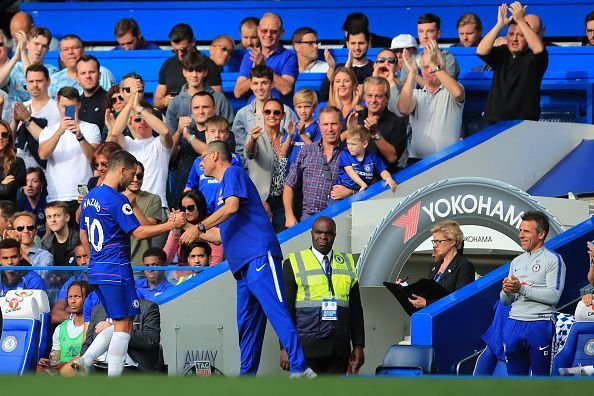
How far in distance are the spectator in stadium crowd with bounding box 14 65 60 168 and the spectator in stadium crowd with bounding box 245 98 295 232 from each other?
2472 mm

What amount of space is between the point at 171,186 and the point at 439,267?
12.1 feet

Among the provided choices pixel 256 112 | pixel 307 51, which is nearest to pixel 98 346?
pixel 256 112

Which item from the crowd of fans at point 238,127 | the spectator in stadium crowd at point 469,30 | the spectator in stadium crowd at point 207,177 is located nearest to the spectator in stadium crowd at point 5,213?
the crowd of fans at point 238,127

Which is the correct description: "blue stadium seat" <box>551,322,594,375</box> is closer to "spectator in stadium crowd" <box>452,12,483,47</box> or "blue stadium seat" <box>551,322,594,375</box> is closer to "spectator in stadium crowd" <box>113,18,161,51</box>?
"spectator in stadium crowd" <box>452,12,483,47</box>

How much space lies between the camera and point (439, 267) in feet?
33.0

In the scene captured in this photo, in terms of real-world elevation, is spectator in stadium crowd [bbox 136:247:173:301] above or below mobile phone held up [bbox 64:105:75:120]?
below

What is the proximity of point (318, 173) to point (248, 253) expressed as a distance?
8.19 ft

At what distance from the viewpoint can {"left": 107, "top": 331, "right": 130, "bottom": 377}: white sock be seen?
339 inches

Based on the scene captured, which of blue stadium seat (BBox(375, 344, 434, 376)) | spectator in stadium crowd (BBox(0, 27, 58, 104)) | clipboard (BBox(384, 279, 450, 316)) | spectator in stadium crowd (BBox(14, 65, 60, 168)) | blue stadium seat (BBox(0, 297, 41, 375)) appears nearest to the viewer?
blue stadium seat (BBox(375, 344, 434, 376))

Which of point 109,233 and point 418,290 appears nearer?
point 109,233

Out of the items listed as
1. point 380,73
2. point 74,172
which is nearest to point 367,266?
point 380,73

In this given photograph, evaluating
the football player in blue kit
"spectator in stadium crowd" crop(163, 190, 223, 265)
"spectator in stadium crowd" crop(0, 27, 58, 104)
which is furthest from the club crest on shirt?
"spectator in stadium crowd" crop(0, 27, 58, 104)

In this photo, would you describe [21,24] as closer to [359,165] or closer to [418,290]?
[359,165]

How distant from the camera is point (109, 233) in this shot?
876cm
